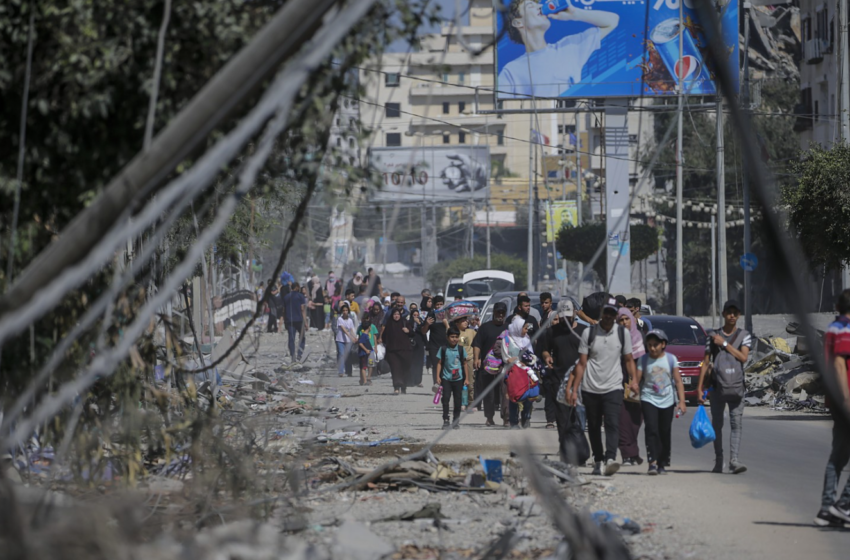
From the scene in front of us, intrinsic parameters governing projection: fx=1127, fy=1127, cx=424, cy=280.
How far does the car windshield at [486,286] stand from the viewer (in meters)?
45.5

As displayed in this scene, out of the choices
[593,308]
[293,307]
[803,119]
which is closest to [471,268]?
[803,119]

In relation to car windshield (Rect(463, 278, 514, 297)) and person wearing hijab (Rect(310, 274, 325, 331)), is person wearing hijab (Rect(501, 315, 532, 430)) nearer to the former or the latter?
person wearing hijab (Rect(310, 274, 325, 331))

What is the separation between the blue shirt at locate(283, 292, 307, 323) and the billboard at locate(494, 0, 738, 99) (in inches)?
489

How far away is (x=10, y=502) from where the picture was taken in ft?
11.4

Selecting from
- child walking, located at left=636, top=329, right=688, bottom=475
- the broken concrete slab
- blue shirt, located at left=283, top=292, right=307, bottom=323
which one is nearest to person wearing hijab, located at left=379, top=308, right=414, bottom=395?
blue shirt, located at left=283, top=292, right=307, bottom=323

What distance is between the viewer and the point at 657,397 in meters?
10.4

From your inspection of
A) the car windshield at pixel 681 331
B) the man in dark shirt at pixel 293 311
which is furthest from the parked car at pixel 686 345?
the man in dark shirt at pixel 293 311

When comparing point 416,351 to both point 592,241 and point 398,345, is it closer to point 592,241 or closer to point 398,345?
point 398,345

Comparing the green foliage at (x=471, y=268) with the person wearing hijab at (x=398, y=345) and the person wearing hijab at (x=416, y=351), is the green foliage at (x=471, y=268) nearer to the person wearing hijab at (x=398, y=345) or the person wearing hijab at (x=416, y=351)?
the person wearing hijab at (x=416, y=351)

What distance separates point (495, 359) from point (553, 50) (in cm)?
2179

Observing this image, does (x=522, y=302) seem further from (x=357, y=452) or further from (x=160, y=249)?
(x=160, y=249)

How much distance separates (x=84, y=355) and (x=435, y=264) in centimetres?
7000

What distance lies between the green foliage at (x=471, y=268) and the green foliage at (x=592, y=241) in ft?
92.5

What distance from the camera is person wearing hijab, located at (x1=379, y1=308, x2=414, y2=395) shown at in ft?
62.2
